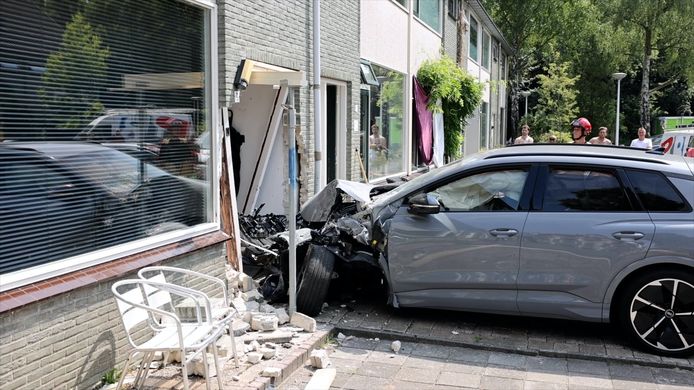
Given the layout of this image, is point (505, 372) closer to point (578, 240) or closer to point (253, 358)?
point (578, 240)

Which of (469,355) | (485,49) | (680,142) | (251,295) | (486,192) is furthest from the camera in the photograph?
(485,49)

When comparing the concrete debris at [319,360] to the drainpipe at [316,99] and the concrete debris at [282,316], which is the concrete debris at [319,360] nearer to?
the concrete debris at [282,316]

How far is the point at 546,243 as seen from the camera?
17.6 ft

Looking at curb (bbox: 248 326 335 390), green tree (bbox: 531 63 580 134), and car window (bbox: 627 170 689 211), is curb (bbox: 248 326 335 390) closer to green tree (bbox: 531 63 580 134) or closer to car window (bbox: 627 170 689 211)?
car window (bbox: 627 170 689 211)

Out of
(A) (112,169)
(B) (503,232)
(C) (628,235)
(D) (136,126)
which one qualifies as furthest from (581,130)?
(A) (112,169)

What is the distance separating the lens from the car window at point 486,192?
563cm

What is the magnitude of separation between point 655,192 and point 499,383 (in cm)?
212

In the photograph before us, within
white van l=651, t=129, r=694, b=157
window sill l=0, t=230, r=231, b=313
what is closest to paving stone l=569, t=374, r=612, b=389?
window sill l=0, t=230, r=231, b=313

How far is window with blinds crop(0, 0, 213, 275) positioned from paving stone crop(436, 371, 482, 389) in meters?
2.48

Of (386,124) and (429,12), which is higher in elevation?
(429,12)

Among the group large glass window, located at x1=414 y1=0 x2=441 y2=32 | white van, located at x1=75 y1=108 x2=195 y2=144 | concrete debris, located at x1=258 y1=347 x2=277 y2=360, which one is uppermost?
large glass window, located at x1=414 y1=0 x2=441 y2=32

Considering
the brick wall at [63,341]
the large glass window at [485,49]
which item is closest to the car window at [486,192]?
the brick wall at [63,341]

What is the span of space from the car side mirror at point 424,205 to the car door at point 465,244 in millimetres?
69

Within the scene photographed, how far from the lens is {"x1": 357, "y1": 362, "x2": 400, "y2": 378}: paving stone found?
4852 mm
